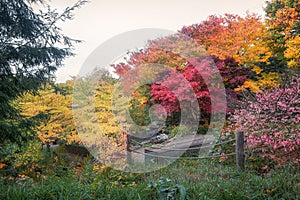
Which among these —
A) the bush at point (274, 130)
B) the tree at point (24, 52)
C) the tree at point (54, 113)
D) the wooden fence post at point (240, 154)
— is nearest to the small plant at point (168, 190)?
the wooden fence post at point (240, 154)

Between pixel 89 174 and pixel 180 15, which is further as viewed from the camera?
pixel 180 15

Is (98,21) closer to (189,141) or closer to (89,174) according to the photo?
(189,141)

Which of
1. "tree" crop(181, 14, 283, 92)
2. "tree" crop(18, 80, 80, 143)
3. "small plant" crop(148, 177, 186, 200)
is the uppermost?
"tree" crop(181, 14, 283, 92)

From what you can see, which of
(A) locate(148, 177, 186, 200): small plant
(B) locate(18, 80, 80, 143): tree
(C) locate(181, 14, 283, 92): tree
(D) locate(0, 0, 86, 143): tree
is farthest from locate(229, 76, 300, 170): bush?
(B) locate(18, 80, 80, 143): tree

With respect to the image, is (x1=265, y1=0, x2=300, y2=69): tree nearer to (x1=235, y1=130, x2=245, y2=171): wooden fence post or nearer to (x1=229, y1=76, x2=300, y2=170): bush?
(x1=229, y1=76, x2=300, y2=170): bush

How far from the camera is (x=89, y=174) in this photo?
11.6 feet

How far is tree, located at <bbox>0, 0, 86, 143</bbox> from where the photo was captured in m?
3.91

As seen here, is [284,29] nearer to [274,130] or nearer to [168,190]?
[274,130]

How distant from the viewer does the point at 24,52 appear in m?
3.91

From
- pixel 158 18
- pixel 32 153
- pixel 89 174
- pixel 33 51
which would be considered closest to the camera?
pixel 89 174

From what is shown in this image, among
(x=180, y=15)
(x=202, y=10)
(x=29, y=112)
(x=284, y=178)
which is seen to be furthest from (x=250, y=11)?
(x=29, y=112)

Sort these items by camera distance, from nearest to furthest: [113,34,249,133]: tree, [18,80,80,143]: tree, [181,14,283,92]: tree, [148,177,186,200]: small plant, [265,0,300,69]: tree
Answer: [148,177,186,200]: small plant < [113,34,249,133]: tree < [18,80,80,143]: tree < [265,0,300,69]: tree < [181,14,283,92]: tree

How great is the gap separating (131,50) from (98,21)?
2476 mm

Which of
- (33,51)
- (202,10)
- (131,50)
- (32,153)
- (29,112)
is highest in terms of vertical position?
(202,10)
